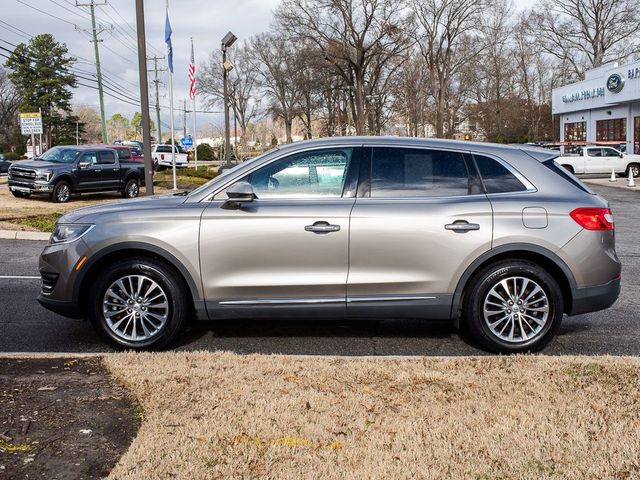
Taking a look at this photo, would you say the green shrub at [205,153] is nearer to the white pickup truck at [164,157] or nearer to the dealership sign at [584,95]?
the white pickup truck at [164,157]

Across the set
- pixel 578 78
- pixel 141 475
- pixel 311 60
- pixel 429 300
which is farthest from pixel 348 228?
pixel 578 78

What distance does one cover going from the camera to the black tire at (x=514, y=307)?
5402mm

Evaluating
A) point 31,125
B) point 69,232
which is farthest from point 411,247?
point 31,125

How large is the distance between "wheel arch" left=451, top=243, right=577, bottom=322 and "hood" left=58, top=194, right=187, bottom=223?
7.69 feet

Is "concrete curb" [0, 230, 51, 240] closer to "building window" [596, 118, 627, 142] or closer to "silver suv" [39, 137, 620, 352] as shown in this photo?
"silver suv" [39, 137, 620, 352]

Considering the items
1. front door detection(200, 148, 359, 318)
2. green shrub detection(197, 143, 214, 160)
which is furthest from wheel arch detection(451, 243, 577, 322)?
green shrub detection(197, 143, 214, 160)

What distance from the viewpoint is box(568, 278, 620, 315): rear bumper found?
214 inches

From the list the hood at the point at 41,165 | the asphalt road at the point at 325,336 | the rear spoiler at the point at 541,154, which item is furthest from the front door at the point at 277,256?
the hood at the point at 41,165

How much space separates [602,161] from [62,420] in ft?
120

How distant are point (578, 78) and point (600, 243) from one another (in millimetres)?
75476

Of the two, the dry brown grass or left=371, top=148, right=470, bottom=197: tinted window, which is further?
left=371, top=148, right=470, bottom=197: tinted window

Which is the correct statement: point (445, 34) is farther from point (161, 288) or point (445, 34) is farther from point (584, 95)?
point (161, 288)

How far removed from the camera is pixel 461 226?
5.36 metres

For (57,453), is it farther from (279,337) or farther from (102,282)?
(279,337)
